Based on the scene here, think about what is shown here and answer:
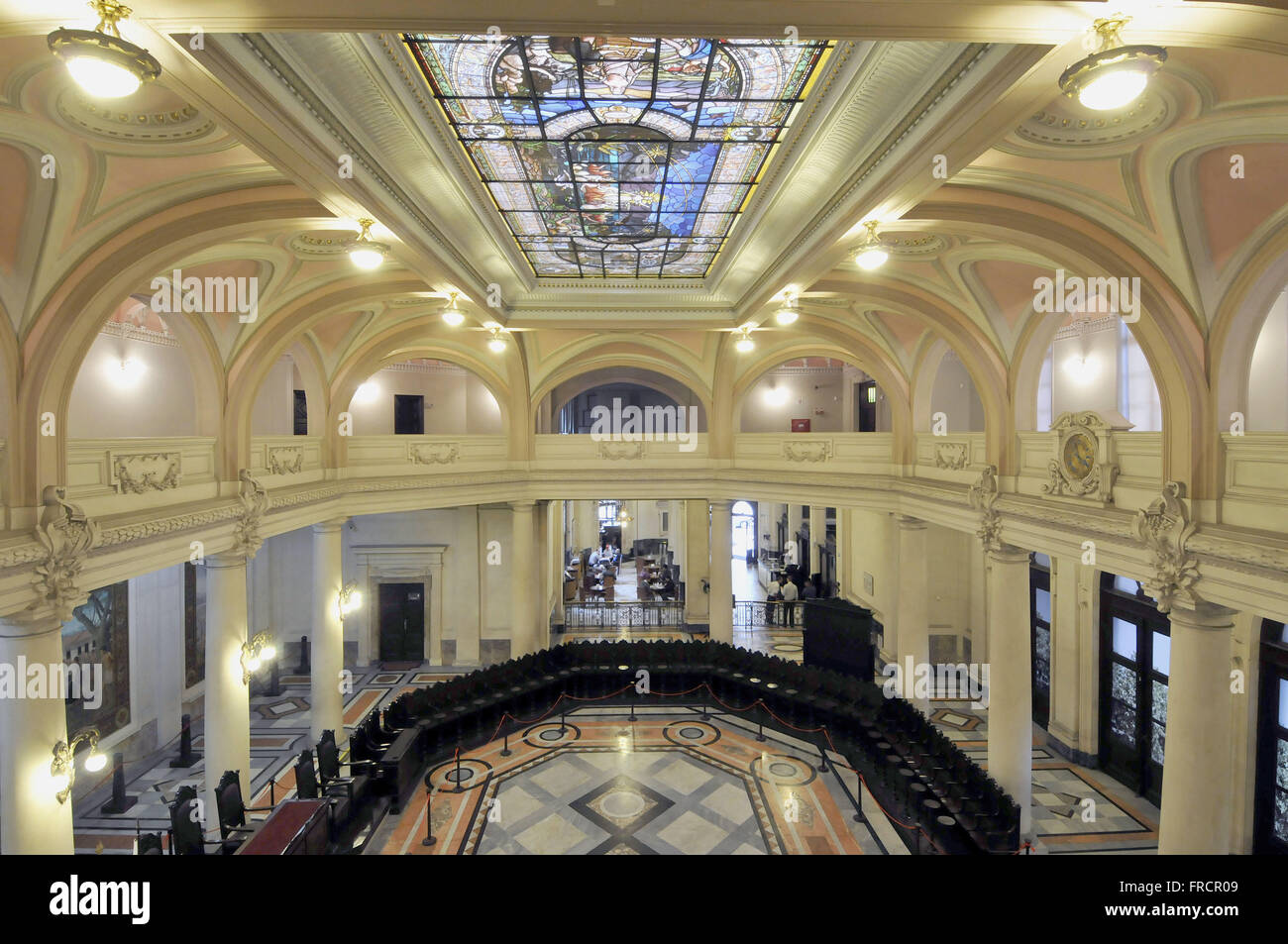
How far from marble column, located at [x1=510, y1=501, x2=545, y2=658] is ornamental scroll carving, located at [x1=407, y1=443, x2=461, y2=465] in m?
1.64

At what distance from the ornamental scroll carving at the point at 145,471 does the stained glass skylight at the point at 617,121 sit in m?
4.72

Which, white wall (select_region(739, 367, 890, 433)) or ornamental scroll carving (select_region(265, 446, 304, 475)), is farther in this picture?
white wall (select_region(739, 367, 890, 433))

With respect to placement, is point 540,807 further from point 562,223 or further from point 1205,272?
point 1205,272

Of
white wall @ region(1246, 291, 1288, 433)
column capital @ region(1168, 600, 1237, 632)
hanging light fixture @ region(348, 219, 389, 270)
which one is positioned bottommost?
column capital @ region(1168, 600, 1237, 632)

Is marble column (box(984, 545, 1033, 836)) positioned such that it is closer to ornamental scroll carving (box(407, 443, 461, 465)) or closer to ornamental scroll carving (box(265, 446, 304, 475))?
ornamental scroll carving (box(407, 443, 461, 465))

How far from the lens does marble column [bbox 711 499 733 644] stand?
48.5ft

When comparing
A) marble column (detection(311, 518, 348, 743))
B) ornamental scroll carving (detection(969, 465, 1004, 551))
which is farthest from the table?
ornamental scroll carving (detection(969, 465, 1004, 551))

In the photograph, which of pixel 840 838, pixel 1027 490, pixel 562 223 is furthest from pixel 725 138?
pixel 840 838

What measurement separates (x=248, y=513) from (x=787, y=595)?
47.5ft

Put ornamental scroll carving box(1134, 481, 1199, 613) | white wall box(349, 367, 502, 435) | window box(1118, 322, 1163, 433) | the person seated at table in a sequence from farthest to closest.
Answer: the person seated at table, white wall box(349, 367, 502, 435), window box(1118, 322, 1163, 433), ornamental scroll carving box(1134, 481, 1199, 613)

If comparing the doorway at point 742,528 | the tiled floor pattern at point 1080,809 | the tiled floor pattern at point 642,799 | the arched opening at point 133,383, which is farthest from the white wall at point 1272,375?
the doorway at point 742,528

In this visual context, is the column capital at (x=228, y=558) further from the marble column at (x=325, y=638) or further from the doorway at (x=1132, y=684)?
the doorway at (x=1132, y=684)

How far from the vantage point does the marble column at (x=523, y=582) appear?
14.5 meters

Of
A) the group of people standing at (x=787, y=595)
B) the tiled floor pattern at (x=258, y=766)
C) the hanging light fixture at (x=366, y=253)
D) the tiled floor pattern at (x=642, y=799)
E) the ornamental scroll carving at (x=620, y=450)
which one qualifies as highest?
the hanging light fixture at (x=366, y=253)
